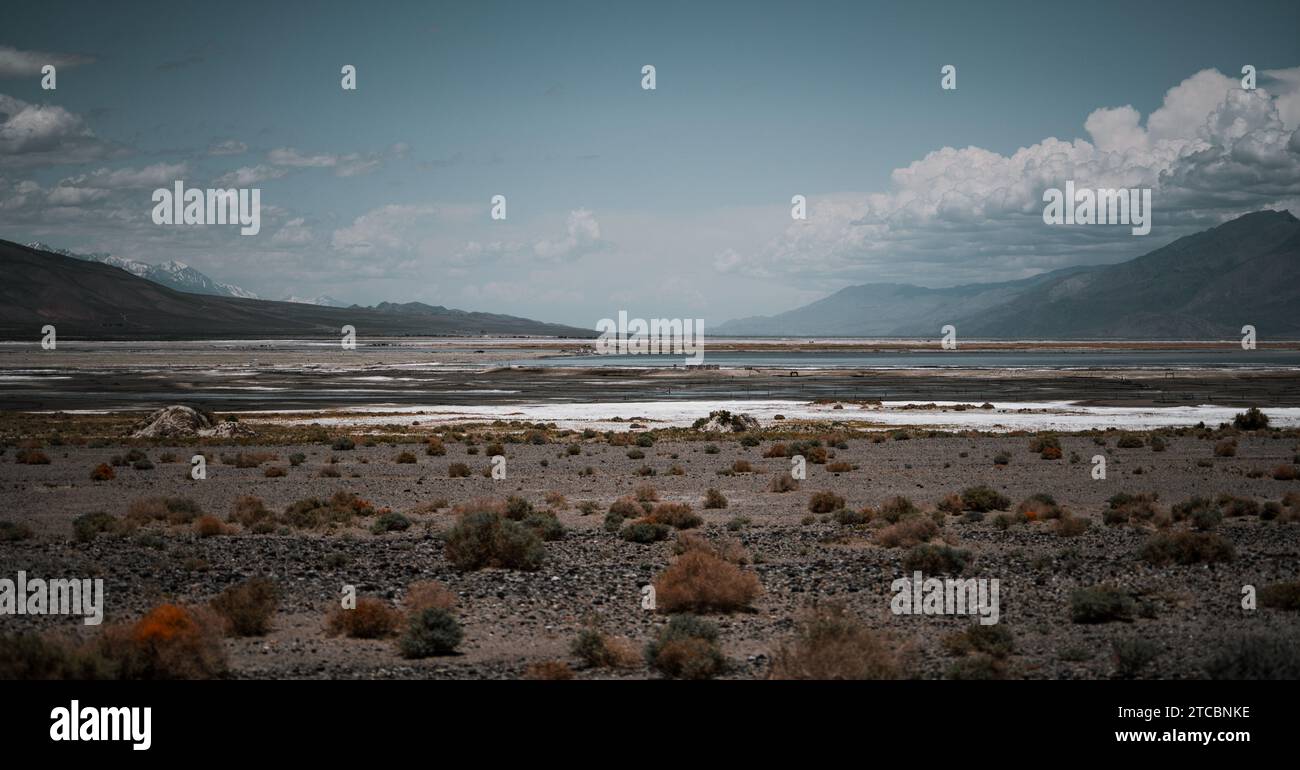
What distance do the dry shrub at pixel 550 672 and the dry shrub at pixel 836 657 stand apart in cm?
207

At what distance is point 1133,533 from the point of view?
19.4 meters

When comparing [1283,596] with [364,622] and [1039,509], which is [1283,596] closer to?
[1039,509]

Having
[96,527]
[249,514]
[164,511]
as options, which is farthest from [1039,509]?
[96,527]

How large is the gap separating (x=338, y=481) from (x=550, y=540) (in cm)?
1236

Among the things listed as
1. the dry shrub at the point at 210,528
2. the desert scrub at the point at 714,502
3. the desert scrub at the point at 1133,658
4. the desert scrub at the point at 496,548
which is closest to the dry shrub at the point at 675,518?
the desert scrub at the point at 714,502

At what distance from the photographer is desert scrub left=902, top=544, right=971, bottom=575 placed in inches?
625

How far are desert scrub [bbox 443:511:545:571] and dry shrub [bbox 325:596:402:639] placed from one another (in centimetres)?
427

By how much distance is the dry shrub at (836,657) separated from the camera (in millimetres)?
9133

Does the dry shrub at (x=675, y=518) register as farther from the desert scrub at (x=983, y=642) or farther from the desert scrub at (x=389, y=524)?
the desert scrub at (x=983, y=642)

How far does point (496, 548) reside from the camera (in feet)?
54.8

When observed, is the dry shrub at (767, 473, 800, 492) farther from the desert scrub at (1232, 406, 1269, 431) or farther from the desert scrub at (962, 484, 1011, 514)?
the desert scrub at (1232, 406, 1269, 431)

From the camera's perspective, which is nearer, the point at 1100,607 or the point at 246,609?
the point at 246,609

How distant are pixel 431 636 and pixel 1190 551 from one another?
40.8 ft
